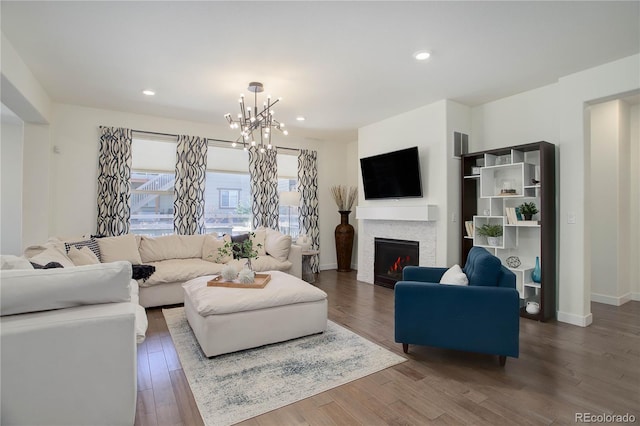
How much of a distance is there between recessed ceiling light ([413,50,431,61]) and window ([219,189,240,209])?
12.9ft

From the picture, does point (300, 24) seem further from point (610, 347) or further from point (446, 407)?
point (610, 347)

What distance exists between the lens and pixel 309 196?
652 centimetres

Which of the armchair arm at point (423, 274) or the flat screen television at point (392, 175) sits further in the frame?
the flat screen television at point (392, 175)

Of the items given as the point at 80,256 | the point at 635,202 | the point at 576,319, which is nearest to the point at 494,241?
the point at 576,319

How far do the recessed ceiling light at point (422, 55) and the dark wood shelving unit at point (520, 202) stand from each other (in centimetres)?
161

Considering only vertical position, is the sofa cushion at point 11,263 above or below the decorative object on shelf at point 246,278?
above

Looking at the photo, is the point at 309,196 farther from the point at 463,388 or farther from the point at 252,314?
the point at 463,388

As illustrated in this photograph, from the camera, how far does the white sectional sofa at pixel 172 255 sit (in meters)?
3.98

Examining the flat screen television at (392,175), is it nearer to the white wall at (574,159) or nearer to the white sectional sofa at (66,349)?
the white wall at (574,159)

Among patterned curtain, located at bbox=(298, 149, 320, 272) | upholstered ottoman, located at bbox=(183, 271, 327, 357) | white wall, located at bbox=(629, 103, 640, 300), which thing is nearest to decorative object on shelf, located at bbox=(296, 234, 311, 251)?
patterned curtain, located at bbox=(298, 149, 320, 272)

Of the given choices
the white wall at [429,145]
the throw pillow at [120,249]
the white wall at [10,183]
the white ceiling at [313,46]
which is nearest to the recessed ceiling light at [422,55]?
the white ceiling at [313,46]

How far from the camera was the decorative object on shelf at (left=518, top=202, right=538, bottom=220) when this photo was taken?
3.83 metres

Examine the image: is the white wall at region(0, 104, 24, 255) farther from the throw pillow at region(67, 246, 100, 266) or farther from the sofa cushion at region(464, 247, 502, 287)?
the sofa cushion at region(464, 247, 502, 287)

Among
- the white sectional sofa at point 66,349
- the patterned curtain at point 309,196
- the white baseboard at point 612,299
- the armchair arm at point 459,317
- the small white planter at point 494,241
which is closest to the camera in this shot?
the white sectional sofa at point 66,349
